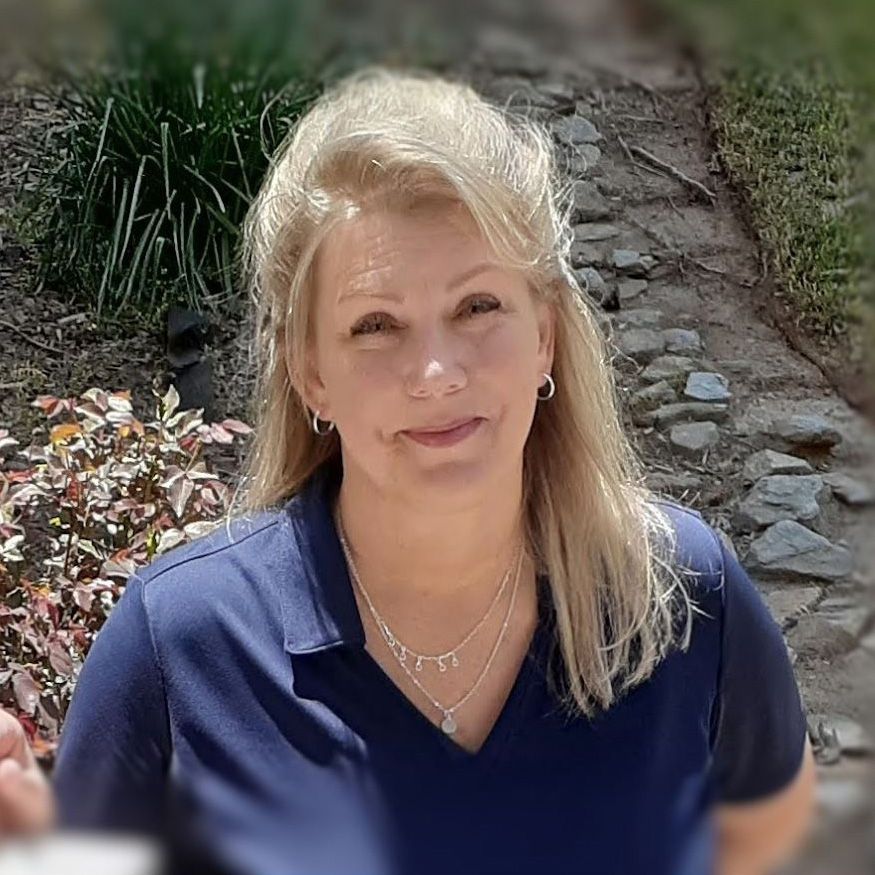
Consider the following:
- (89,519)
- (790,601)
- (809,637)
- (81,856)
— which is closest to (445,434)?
(81,856)

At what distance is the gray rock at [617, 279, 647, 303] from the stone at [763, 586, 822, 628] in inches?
36.4

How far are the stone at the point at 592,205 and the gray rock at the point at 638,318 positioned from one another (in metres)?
0.27

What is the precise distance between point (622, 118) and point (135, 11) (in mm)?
3283

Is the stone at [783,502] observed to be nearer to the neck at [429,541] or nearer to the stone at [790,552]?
the stone at [790,552]

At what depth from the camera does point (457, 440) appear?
941 millimetres

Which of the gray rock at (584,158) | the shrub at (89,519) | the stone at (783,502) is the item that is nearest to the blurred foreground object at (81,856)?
the shrub at (89,519)

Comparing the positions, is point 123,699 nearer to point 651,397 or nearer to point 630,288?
point 651,397

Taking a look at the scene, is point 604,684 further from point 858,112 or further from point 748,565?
point 748,565

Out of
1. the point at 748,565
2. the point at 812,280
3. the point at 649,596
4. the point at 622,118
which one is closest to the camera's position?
the point at 649,596

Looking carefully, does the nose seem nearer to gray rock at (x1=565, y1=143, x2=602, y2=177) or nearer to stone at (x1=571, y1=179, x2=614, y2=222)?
gray rock at (x1=565, y1=143, x2=602, y2=177)

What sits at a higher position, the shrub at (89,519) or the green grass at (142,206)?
the green grass at (142,206)

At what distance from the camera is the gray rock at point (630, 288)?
11.2 ft

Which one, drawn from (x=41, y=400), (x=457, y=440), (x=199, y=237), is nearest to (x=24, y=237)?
(x=199, y=237)

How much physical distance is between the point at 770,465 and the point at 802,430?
→ 116 mm
